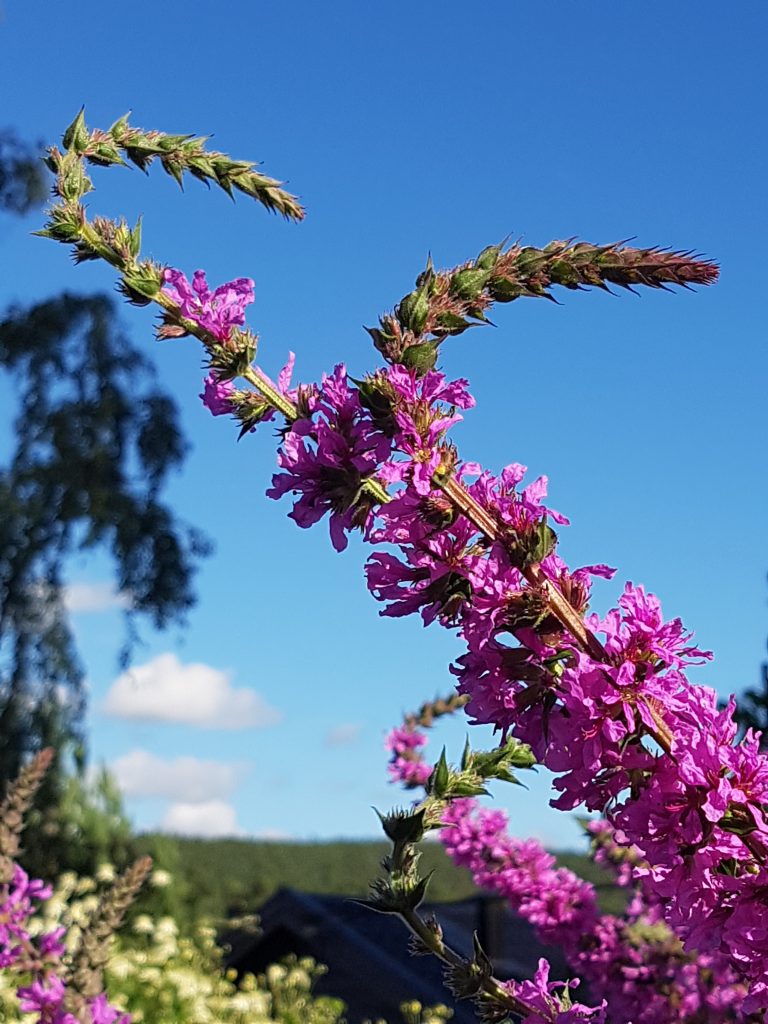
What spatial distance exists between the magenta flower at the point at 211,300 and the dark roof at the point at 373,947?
3683mm

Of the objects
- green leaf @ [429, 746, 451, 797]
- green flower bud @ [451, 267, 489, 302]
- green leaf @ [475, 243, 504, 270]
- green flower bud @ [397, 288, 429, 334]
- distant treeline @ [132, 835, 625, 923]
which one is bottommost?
green leaf @ [429, 746, 451, 797]

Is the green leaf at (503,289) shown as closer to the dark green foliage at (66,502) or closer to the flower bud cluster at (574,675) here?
the flower bud cluster at (574,675)

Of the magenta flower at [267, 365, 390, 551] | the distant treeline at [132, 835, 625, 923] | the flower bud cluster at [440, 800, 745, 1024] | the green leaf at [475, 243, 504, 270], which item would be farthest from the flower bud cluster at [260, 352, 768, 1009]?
the distant treeline at [132, 835, 625, 923]

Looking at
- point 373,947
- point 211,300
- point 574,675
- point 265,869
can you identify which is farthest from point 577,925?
point 265,869

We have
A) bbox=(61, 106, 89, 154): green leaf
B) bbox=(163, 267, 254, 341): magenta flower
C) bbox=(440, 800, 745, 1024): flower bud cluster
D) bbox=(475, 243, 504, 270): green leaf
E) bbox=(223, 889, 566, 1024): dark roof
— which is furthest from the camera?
bbox=(223, 889, 566, 1024): dark roof

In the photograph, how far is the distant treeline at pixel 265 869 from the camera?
1168 cm

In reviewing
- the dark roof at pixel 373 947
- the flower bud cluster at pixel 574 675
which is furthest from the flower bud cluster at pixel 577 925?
the flower bud cluster at pixel 574 675

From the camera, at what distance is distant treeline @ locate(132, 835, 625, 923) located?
11680 mm

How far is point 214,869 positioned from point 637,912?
9.78 metres

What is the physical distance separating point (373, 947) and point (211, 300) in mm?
5679

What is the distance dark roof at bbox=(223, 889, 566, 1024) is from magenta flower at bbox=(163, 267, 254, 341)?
368cm

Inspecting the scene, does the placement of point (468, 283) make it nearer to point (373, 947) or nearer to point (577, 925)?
point (577, 925)

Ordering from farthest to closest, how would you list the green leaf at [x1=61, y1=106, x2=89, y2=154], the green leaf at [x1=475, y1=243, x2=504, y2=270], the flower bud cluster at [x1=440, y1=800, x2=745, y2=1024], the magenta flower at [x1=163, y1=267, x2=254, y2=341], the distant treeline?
the distant treeline
the flower bud cluster at [x1=440, y1=800, x2=745, y2=1024]
the green leaf at [x1=61, y1=106, x2=89, y2=154]
the magenta flower at [x1=163, y1=267, x2=254, y2=341]
the green leaf at [x1=475, y1=243, x2=504, y2=270]

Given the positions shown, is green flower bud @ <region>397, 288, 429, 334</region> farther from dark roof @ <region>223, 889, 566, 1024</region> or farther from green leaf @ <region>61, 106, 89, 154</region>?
dark roof @ <region>223, 889, 566, 1024</region>
